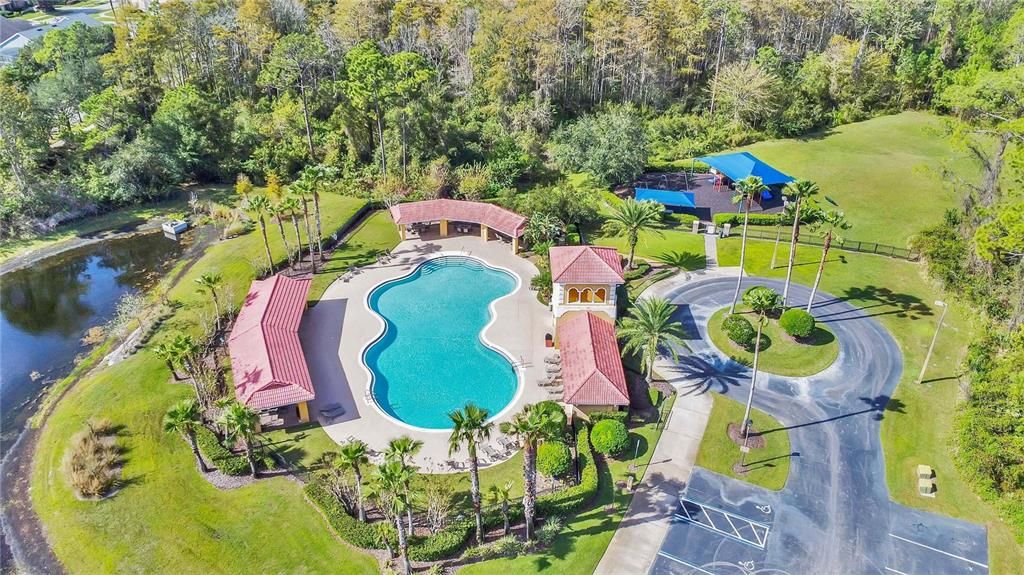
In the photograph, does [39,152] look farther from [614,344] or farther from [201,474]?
[614,344]

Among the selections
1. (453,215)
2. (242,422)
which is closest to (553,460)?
(242,422)

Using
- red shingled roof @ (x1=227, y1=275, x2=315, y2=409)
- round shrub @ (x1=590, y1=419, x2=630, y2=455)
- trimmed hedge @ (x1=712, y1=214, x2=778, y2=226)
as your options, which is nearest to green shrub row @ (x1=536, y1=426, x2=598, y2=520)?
round shrub @ (x1=590, y1=419, x2=630, y2=455)

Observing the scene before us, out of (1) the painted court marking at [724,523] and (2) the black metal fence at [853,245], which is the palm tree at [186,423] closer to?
(1) the painted court marking at [724,523]

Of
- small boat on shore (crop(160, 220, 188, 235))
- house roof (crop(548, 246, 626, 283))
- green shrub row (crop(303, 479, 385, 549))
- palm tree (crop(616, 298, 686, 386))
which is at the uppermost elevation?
house roof (crop(548, 246, 626, 283))

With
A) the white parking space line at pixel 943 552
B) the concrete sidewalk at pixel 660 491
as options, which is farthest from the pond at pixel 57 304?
the white parking space line at pixel 943 552

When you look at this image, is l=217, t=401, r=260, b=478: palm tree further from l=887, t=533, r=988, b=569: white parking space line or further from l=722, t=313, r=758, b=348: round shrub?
l=887, t=533, r=988, b=569: white parking space line
